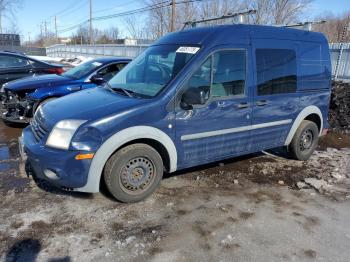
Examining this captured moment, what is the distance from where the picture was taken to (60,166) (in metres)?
3.72

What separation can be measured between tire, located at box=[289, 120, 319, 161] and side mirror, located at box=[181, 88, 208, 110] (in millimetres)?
2421

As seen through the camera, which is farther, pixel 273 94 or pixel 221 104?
pixel 273 94

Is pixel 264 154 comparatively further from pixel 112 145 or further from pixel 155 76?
pixel 112 145

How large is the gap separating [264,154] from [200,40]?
2.91 meters

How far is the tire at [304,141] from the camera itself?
5832 millimetres

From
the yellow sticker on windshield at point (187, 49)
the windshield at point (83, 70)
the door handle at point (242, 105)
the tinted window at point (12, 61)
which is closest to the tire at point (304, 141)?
the door handle at point (242, 105)

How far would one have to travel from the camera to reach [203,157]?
4617mm

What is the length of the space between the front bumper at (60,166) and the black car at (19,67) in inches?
251

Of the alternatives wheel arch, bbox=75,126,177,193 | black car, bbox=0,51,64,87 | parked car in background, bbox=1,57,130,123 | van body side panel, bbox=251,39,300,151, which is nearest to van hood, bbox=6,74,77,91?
parked car in background, bbox=1,57,130,123

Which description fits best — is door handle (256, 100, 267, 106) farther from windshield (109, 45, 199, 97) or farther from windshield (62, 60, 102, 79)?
windshield (62, 60, 102, 79)

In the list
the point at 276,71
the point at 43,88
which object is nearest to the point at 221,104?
the point at 276,71

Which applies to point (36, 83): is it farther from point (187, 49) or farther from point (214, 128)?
point (214, 128)

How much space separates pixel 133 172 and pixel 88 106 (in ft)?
3.14

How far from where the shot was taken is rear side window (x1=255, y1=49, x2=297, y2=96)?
490cm
